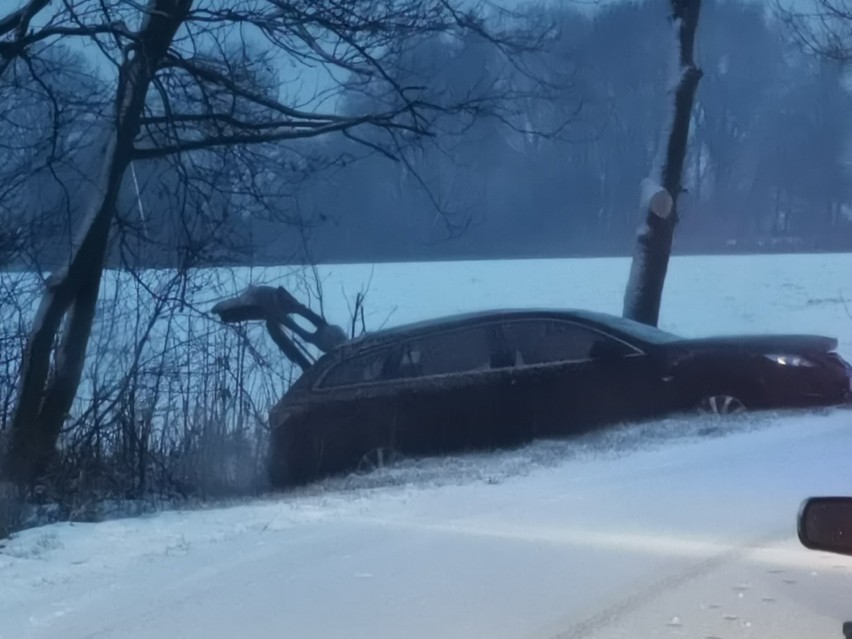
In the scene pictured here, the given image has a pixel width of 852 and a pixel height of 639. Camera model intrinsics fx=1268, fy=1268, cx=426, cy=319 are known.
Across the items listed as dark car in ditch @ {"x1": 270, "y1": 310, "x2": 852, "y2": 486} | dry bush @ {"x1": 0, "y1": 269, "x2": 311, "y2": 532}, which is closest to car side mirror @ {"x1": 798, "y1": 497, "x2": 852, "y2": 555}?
dry bush @ {"x1": 0, "y1": 269, "x2": 311, "y2": 532}

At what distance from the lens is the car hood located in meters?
10.8

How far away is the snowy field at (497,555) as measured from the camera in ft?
16.4

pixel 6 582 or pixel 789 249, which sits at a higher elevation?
pixel 789 249

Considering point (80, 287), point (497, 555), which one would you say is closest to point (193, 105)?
point (80, 287)

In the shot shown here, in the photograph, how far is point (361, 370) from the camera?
1092 centimetres

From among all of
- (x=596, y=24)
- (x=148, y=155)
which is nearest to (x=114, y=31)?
(x=148, y=155)

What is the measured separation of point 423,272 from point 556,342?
1.76 m

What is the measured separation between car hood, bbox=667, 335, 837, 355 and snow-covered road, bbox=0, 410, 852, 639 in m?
2.55

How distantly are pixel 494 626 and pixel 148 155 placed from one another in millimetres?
7055

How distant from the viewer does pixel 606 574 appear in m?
5.50

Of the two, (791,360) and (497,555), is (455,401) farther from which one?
(497,555)

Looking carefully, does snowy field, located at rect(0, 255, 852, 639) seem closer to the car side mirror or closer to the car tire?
the car tire

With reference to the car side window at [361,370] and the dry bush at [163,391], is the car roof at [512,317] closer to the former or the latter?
the car side window at [361,370]

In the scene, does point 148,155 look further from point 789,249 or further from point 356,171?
point 789,249
